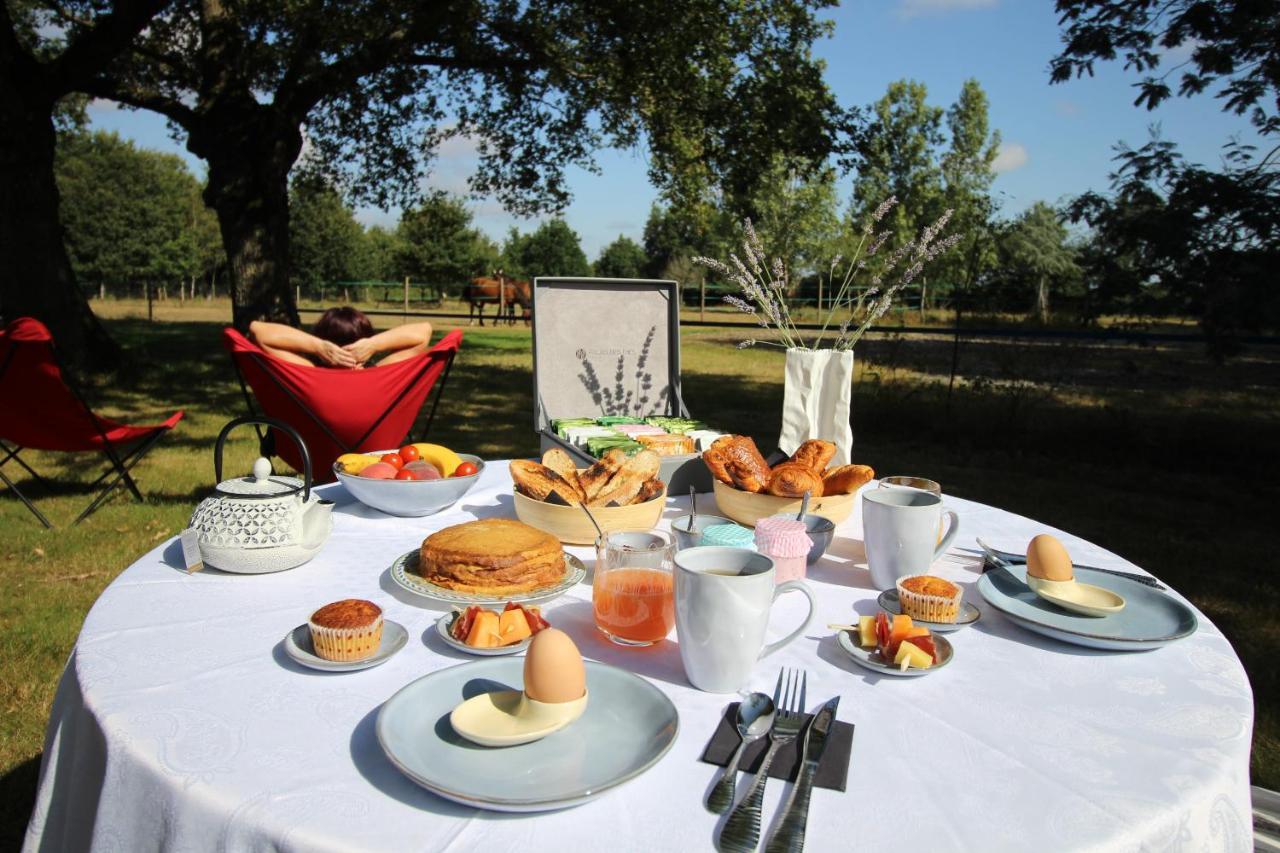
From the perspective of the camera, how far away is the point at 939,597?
1456mm

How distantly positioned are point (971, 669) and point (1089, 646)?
0.24 metres

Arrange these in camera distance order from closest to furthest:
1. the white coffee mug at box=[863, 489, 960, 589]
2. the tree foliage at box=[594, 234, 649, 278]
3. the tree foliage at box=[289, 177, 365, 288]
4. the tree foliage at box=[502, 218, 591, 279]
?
the white coffee mug at box=[863, 489, 960, 589] < the tree foliage at box=[289, 177, 365, 288] < the tree foliage at box=[502, 218, 591, 279] < the tree foliage at box=[594, 234, 649, 278]

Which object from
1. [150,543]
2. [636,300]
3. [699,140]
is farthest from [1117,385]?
[150,543]

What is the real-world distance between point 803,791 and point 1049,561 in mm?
839

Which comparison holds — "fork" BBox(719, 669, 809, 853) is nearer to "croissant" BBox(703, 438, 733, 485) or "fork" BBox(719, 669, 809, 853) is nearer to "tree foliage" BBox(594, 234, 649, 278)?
"croissant" BBox(703, 438, 733, 485)

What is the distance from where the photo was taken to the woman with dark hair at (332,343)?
464 cm

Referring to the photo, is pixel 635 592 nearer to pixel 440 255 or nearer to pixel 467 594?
pixel 467 594

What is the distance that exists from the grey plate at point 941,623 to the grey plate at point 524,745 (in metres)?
0.55

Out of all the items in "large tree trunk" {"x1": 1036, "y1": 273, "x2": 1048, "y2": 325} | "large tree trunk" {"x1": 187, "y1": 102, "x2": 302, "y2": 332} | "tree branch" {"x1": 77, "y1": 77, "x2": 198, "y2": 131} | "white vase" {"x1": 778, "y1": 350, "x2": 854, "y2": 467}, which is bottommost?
"white vase" {"x1": 778, "y1": 350, "x2": 854, "y2": 467}

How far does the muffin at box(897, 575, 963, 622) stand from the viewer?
146cm

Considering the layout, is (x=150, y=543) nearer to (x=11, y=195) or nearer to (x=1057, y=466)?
(x=1057, y=466)

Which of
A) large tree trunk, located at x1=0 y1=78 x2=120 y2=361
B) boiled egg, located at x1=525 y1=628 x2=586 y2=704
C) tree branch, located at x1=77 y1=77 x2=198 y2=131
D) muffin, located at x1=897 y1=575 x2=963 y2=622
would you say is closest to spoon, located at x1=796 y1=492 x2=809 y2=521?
muffin, located at x1=897 y1=575 x2=963 y2=622

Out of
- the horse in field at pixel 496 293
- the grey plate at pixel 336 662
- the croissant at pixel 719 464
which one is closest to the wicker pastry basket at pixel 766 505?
the croissant at pixel 719 464

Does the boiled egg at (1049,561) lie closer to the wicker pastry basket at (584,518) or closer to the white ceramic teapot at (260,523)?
the wicker pastry basket at (584,518)
